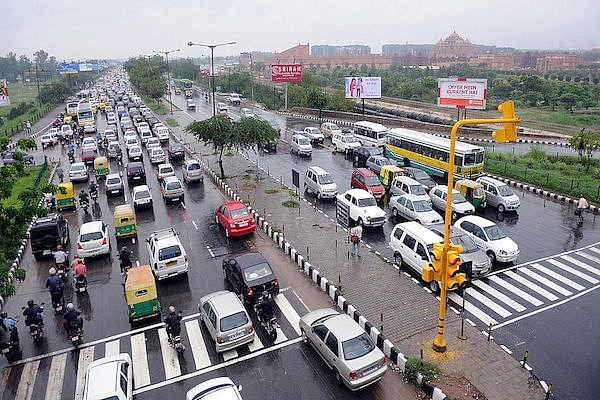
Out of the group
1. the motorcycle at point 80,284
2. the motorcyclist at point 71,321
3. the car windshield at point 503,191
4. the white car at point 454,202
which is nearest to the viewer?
the motorcyclist at point 71,321

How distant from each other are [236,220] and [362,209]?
6.53 m

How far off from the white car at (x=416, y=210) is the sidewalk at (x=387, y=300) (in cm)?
360

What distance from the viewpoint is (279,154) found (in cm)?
4228

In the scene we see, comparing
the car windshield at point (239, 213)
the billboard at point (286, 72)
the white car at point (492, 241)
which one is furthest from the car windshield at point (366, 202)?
the billboard at point (286, 72)

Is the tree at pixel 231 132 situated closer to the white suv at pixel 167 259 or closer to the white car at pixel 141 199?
the white car at pixel 141 199

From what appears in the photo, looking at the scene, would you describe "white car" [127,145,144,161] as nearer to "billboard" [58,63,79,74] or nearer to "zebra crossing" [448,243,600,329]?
"zebra crossing" [448,243,600,329]

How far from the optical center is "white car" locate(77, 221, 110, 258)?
20.4 m

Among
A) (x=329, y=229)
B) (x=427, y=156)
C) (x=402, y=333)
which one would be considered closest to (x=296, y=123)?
(x=427, y=156)

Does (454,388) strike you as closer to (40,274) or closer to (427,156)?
(40,274)

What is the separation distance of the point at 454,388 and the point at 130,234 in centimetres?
1706

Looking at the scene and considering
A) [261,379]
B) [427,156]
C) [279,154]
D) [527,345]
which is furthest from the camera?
[279,154]

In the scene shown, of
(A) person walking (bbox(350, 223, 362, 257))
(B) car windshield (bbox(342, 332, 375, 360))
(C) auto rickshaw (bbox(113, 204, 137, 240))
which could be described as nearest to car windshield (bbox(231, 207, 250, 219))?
(C) auto rickshaw (bbox(113, 204, 137, 240))

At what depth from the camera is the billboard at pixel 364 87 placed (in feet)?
192

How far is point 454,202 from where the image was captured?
81.9 feet
